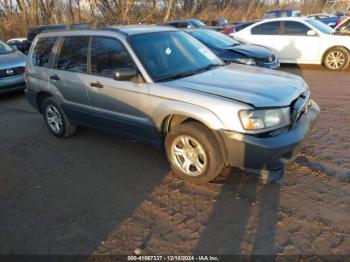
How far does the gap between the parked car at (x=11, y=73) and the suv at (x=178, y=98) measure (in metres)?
3.91

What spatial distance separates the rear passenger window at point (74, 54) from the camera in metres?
4.63

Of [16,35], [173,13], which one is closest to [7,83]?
[16,35]

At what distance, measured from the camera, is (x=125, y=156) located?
467cm

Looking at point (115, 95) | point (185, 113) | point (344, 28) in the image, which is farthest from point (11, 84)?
point (344, 28)

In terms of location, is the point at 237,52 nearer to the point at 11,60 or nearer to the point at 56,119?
the point at 56,119

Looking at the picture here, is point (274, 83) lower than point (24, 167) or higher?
higher

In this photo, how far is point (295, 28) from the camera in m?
10.2

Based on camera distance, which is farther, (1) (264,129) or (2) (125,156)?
(2) (125,156)

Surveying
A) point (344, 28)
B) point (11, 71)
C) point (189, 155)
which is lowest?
point (189, 155)

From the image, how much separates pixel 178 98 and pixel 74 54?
2.10m

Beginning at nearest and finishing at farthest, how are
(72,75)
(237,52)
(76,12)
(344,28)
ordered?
(72,75) < (237,52) < (344,28) < (76,12)

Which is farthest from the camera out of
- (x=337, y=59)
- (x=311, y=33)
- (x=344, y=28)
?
(x=344, y=28)

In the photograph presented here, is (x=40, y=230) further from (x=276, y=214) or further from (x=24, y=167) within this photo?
(x=276, y=214)

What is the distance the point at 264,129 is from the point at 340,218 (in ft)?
3.56
